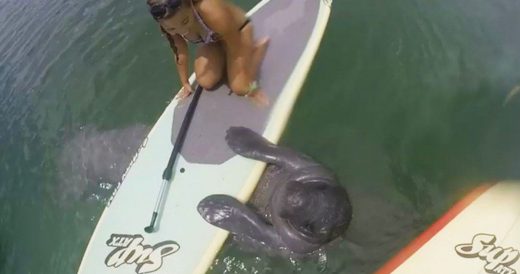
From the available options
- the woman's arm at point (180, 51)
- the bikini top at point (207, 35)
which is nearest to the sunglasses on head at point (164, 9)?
the bikini top at point (207, 35)

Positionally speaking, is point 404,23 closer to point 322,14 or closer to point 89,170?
point 322,14

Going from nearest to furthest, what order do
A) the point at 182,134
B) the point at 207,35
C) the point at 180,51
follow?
the point at 207,35, the point at 180,51, the point at 182,134

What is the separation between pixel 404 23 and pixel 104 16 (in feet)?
11.2

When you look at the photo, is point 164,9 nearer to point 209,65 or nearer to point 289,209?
point 209,65

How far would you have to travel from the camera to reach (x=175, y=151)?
17.7 ft

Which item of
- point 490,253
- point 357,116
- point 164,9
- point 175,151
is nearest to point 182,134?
point 175,151

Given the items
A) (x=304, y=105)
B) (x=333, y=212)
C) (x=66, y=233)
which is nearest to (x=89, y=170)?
(x=66, y=233)

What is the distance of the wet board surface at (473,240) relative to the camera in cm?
438

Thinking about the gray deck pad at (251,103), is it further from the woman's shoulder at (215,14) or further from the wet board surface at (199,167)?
the woman's shoulder at (215,14)

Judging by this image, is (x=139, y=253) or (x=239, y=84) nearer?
(x=139, y=253)

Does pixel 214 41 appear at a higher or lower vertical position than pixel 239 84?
higher

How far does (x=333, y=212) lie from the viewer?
4.77 metres

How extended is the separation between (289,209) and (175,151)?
118 cm

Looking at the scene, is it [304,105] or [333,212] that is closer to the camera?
[333,212]
